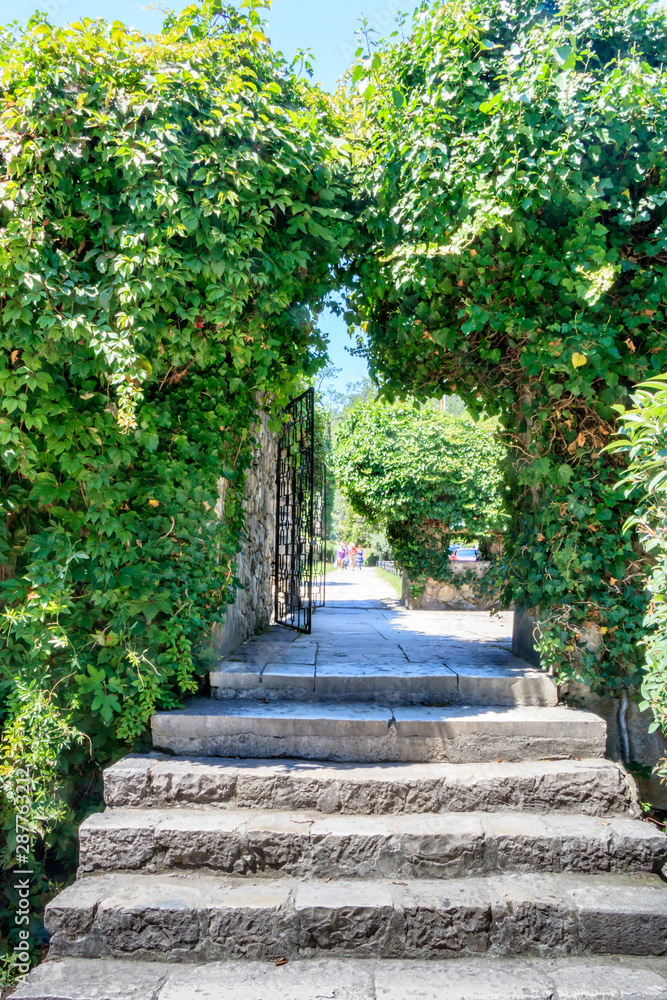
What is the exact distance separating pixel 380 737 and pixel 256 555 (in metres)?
2.65

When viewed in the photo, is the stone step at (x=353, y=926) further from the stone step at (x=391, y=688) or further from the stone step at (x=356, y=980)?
the stone step at (x=391, y=688)

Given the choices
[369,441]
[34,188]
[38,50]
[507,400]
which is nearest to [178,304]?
[34,188]

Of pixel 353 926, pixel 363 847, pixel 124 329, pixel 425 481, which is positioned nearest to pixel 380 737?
pixel 363 847

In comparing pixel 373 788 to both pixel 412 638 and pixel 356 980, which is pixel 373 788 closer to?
pixel 356 980

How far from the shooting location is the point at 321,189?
123 inches

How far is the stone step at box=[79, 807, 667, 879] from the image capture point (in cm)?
244

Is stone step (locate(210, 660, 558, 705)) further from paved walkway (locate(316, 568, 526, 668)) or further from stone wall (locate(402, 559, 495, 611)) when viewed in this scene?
stone wall (locate(402, 559, 495, 611))

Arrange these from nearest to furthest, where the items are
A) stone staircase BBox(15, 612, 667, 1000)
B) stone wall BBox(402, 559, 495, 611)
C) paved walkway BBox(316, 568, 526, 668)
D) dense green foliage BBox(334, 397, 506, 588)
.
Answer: stone staircase BBox(15, 612, 667, 1000) < paved walkway BBox(316, 568, 526, 668) < dense green foliage BBox(334, 397, 506, 588) < stone wall BBox(402, 559, 495, 611)

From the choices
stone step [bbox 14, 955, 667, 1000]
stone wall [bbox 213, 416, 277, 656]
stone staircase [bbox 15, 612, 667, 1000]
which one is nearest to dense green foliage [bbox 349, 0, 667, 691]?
stone staircase [bbox 15, 612, 667, 1000]

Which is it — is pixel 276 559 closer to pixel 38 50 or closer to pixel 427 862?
pixel 427 862

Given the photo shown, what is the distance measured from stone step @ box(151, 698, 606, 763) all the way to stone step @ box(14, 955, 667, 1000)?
2.82 feet

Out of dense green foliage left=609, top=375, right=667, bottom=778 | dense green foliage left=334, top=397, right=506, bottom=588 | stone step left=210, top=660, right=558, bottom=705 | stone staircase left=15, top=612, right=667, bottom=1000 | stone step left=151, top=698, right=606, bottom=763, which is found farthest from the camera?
dense green foliage left=334, top=397, right=506, bottom=588

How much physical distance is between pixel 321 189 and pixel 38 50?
141cm

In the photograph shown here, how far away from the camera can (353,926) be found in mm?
2195
